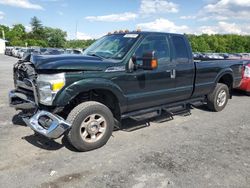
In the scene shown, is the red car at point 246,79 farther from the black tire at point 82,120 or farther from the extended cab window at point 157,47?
the black tire at point 82,120

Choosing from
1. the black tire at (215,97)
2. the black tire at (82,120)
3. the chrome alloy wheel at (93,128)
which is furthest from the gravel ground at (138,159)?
the black tire at (215,97)

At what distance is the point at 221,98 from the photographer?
295 inches

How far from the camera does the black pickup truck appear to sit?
4234 millimetres

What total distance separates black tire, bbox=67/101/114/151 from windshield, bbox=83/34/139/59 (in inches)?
41.9

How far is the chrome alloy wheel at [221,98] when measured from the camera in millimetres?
7395

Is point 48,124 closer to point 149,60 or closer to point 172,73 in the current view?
point 149,60

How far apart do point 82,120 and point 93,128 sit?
28 centimetres

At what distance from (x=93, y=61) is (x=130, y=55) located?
2.44 feet

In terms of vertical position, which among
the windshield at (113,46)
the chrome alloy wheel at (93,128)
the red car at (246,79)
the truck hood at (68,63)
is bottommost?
the chrome alloy wheel at (93,128)

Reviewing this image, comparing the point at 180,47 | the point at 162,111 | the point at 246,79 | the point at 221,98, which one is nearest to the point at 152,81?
the point at 162,111

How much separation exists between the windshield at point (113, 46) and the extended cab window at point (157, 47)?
202mm

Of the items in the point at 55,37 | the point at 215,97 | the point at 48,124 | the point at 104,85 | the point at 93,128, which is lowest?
the point at 93,128

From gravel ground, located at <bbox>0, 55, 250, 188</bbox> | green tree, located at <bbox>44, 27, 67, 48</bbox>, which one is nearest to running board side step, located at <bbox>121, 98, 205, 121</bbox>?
gravel ground, located at <bbox>0, 55, 250, 188</bbox>

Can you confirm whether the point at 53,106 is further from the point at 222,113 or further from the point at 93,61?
the point at 222,113
